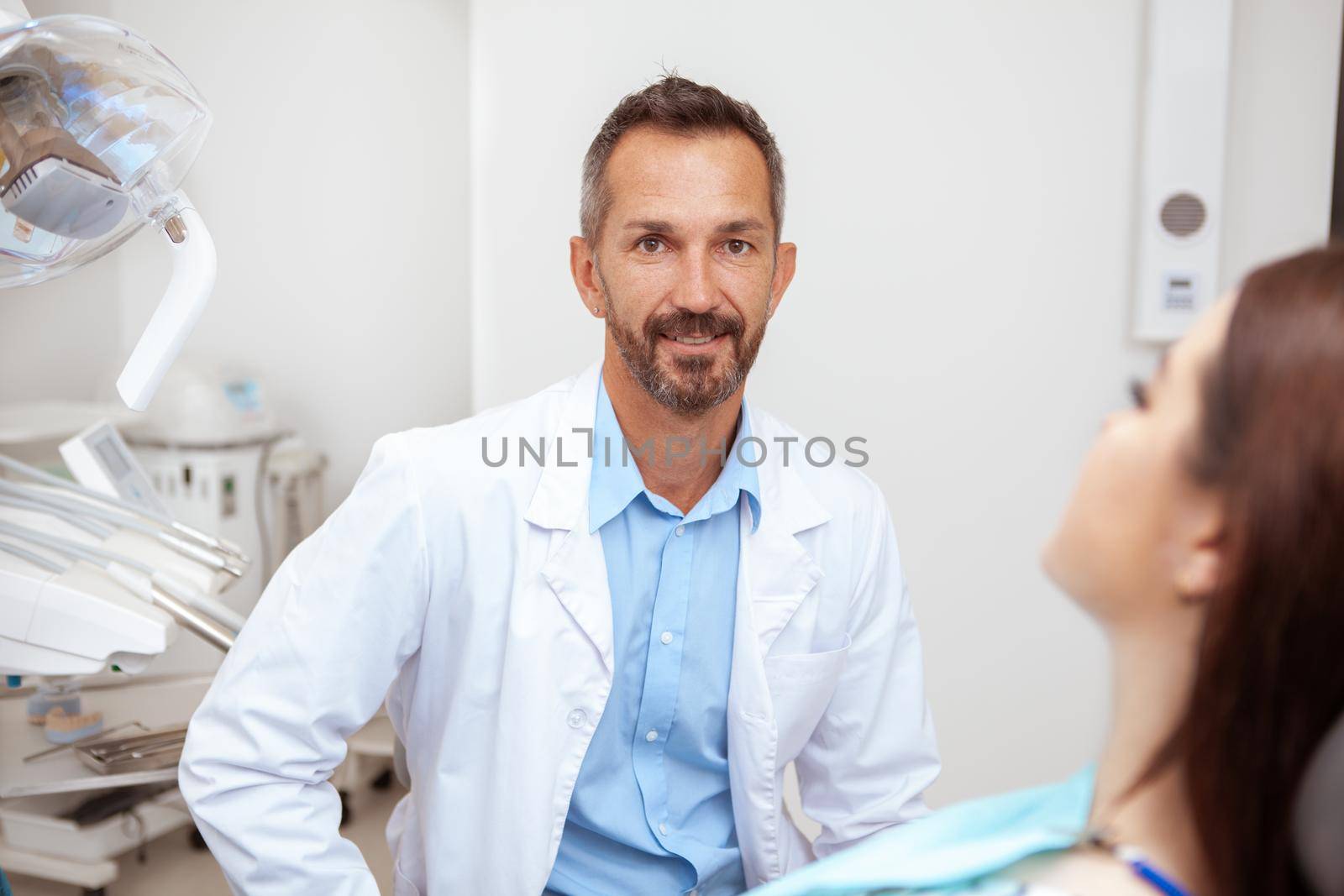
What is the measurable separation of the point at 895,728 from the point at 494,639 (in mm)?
537

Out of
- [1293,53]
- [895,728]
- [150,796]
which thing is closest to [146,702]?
[150,796]

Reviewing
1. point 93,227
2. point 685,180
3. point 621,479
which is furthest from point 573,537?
point 93,227

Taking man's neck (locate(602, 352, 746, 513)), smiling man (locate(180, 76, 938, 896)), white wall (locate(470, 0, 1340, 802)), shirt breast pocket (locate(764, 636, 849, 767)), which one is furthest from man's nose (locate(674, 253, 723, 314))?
white wall (locate(470, 0, 1340, 802))

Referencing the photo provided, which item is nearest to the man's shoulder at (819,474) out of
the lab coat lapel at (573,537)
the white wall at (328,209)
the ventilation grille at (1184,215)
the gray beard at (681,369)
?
the gray beard at (681,369)

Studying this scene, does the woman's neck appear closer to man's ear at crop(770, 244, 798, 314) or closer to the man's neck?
the man's neck

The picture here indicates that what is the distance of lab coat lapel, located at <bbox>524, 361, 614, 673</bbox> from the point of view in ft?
4.10

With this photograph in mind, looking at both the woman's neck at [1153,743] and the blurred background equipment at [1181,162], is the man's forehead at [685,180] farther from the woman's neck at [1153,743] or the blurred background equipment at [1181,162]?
the blurred background equipment at [1181,162]

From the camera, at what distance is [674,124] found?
1.38 meters

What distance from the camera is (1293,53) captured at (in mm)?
1959

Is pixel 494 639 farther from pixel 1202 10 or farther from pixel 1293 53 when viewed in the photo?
pixel 1293 53

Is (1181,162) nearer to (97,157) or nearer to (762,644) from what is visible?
(762,644)

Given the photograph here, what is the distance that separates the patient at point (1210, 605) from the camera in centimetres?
58

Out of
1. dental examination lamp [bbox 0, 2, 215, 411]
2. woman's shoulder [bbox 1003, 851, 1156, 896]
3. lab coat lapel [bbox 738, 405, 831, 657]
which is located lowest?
woman's shoulder [bbox 1003, 851, 1156, 896]

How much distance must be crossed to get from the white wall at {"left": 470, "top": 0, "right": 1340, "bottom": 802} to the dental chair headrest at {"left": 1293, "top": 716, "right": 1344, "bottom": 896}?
1.57 meters
